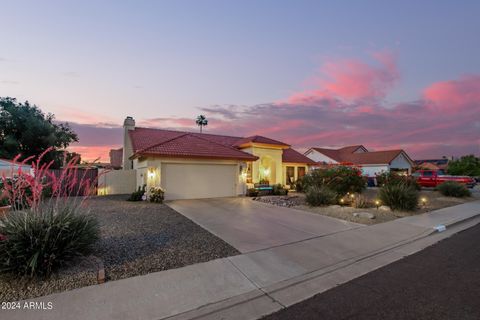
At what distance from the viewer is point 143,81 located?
43.7ft

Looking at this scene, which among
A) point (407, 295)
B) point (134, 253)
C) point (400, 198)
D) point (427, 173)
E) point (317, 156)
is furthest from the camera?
point (317, 156)

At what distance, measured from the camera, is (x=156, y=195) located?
12.5 metres

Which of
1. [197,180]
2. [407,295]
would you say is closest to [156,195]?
[197,180]

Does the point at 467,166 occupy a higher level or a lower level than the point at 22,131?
lower

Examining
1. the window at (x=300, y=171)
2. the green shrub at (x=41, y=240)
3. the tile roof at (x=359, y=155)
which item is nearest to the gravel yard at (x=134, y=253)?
the green shrub at (x=41, y=240)

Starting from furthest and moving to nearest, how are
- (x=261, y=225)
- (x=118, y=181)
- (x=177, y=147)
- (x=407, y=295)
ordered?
(x=118, y=181) < (x=177, y=147) < (x=261, y=225) < (x=407, y=295)

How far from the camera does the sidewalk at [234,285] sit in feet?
9.61

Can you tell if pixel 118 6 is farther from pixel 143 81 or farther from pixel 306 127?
pixel 306 127

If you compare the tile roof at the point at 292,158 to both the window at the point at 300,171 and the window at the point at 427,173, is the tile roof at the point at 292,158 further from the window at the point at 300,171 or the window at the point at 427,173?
the window at the point at 427,173

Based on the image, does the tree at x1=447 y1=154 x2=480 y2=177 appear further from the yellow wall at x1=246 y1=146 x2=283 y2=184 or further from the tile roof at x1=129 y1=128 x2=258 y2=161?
the tile roof at x1=129 y1=128 x2=258 y2=161

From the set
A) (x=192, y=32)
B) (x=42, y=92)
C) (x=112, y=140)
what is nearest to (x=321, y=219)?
(x=192, y=32)

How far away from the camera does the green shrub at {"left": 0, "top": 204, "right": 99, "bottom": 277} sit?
3.49 metres

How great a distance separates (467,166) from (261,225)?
4836 cm

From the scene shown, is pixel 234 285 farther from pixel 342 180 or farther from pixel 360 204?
pixel 342 180
